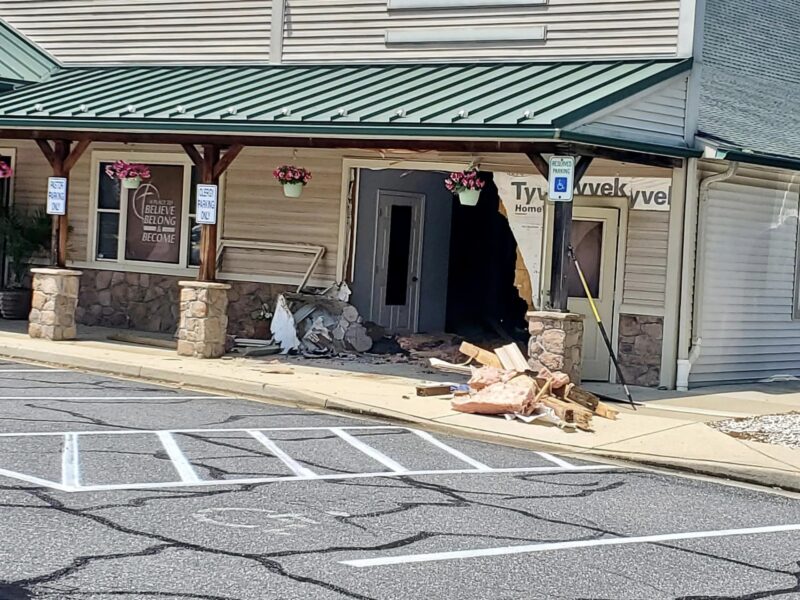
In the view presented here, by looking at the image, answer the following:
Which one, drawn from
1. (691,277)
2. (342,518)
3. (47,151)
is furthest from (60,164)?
(342,518)

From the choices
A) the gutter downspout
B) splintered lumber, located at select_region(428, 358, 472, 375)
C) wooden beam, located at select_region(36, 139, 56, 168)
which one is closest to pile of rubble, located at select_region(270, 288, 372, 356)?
splintered lumber, located at select_region(428, 358, 472, 375)

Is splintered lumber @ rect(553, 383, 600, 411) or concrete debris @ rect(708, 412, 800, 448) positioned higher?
splintered lumber @ rect(553, 383, 600, 411)

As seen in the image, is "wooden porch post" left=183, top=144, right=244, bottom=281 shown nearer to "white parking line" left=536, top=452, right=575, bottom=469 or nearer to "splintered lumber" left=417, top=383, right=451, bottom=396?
"splintered lumber" left=417, top=383, right=451, bottom=396

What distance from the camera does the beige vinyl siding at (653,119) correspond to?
14.9m

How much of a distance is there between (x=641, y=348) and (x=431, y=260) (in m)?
5.17

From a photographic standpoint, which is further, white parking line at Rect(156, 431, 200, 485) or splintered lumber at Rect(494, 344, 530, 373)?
splintered lumber at Rect(494, 344, 530, 373)

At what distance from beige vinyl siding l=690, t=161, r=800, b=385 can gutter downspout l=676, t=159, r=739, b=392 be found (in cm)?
2

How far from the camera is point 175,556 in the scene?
22.9ft

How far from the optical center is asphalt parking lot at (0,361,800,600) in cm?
675

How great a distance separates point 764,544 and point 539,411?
4.83m

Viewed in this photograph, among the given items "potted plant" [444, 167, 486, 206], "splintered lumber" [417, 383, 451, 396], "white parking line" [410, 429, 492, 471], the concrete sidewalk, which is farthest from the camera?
"potted plant" [444, 167, 486, 206]

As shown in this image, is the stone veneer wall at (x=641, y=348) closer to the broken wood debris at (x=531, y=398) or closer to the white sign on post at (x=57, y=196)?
the broken wood debris at (x=531, y=398)

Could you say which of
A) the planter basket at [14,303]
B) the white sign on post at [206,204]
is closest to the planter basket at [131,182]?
the white sign on post at [206,204]

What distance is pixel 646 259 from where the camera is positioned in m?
16.4
